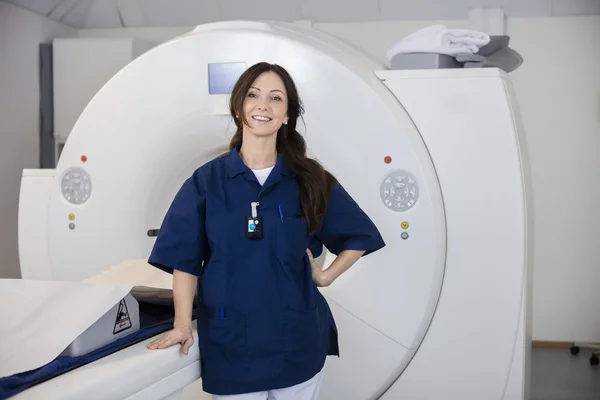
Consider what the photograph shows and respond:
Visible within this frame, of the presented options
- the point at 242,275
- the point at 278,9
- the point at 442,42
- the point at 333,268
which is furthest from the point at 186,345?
the point at 278,9

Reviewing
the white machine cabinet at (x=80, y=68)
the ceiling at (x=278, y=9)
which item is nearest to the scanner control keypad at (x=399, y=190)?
the ceiling at (x=278, y=9)

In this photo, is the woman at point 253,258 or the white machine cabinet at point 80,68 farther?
the white machine cabinet at point 80,68

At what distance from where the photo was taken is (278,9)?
11.7 ft

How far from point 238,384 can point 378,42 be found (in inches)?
101

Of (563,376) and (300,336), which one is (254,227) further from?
(563,376)

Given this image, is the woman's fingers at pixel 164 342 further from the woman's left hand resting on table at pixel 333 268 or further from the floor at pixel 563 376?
the floor at pixel 563 376

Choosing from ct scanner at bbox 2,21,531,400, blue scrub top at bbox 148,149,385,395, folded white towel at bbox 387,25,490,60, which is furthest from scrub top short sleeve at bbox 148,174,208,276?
folded white towel at bbox 387,25,490,60

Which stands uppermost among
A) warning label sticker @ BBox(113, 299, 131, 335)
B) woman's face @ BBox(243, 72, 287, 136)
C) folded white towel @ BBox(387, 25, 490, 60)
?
folded white towel @ BBox(387, 25, 490, 60)

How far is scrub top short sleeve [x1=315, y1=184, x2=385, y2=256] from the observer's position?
1541 mm

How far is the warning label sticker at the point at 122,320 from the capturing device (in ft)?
4.22

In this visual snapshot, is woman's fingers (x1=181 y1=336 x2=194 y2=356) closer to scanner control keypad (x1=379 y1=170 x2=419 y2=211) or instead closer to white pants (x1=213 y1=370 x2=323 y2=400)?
white pants (x1=213 y1=370 x2=323 y2=400)

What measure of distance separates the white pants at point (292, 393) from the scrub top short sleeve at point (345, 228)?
256 millimetres

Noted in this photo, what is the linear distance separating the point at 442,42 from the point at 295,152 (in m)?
0.58

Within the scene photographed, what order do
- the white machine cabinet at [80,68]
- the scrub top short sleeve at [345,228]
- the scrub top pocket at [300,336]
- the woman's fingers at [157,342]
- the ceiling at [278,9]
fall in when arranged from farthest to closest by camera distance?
the white machine cabinet at [80,68], the ceiling at [278,9], the scrub top short sleeve at [345,228], the scrub top pocket at [300,336], the woman's fingers at [157,342]
